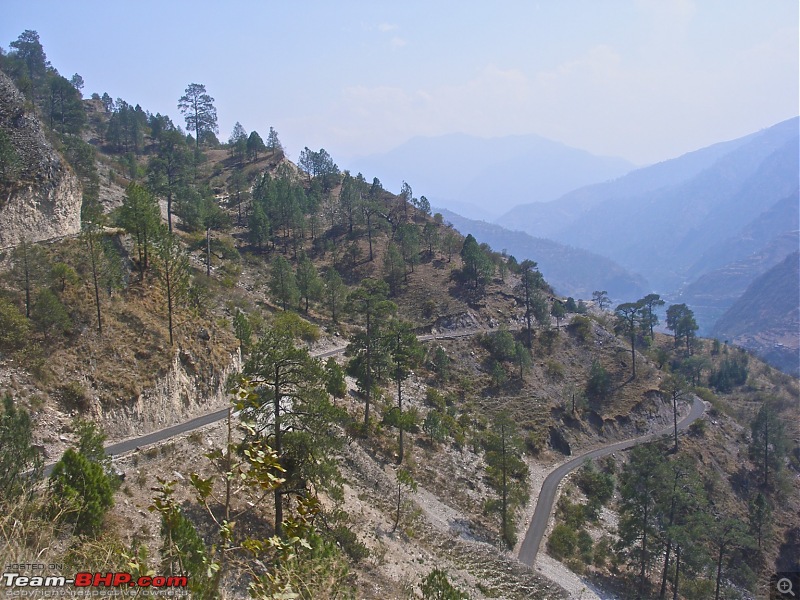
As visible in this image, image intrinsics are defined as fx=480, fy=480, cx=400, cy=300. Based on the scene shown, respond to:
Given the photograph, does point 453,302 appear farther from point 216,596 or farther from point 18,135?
point 216,596

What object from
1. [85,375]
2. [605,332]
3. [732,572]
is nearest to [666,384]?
[605,332]

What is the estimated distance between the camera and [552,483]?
160 ft

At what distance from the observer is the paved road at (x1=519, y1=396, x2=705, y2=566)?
36741mm

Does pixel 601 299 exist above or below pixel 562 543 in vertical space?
above

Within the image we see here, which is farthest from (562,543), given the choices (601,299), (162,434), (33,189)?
(601,299)

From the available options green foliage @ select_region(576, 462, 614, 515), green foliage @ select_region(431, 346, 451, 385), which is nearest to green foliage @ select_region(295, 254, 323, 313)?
green foliage @ select_region(431, 346, 451, 385)

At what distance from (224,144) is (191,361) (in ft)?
325

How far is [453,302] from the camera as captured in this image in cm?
7094

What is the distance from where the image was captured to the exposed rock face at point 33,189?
3225 centimetres

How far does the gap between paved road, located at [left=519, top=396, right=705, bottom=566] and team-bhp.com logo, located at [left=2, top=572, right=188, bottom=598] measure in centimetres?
3380

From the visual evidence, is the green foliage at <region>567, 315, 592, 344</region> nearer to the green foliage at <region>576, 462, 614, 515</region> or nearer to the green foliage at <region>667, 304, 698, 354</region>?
the green foliage at <region>576, 462, 614, 515</region>

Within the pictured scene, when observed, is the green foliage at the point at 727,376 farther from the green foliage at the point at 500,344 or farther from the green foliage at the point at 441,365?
the green foliage at the point at 441,365

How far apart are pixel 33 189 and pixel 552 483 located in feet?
168

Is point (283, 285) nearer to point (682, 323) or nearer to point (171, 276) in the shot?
point (171, 276)
